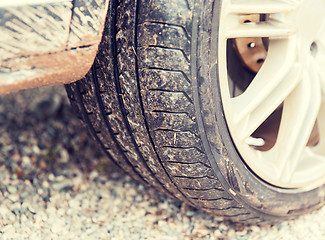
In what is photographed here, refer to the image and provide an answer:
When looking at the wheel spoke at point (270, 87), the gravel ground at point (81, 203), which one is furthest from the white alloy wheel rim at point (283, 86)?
the gravel ground at point (81, 203)

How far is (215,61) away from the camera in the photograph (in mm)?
1263

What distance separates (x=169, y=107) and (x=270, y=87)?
0.41 metres

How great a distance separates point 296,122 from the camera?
5.26 feet

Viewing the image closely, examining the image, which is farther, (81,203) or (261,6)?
(81,203)

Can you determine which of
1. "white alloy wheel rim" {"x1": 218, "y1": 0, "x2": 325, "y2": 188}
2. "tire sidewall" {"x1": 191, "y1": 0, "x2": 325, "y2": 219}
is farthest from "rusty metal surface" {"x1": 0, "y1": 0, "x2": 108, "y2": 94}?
"white alloy wheel rim" {"x1": 218, "y1": 0, "x2": 325, "y2": 188}

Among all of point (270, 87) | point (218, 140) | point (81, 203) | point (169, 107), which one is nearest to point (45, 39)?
point (169, 107)

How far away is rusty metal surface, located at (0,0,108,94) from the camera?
0.98 meters

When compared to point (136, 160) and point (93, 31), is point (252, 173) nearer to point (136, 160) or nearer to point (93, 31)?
point (136, 160)

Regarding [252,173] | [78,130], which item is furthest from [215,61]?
[78,130]

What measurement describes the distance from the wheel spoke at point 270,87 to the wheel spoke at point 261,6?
0.43 ft

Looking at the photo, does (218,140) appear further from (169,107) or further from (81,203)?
(81,203)

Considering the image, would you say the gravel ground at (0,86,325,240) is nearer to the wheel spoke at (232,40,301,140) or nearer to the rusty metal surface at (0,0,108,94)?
the wheel spoke at (232,40,301,140)

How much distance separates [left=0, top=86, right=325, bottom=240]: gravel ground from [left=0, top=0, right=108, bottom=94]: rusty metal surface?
68 cm

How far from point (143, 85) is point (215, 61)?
0.22 metres
